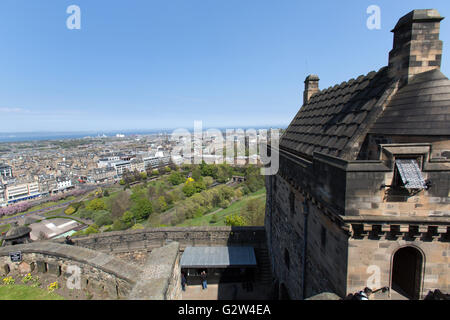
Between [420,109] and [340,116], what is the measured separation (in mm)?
2509

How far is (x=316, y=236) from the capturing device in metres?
6.05

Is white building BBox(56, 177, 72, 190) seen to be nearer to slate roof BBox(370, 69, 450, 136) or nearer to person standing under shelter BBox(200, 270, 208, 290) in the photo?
person standing under shelter BBox(200, 270, 208, 290)

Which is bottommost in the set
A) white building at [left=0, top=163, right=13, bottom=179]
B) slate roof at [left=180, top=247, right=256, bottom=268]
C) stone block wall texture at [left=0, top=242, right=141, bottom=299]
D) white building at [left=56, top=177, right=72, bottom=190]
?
white building at [left=56, top=177, right=72, bottom=190]

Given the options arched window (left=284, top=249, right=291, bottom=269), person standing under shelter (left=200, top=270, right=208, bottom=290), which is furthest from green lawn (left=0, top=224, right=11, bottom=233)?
arched window (left=284, top=249, right=291, bottom=269)

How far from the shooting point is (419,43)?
5617mm

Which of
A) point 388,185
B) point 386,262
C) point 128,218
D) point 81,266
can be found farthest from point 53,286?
point 128,218

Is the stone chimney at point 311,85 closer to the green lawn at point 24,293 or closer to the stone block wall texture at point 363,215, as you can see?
the stone block wall texture at point 363,215

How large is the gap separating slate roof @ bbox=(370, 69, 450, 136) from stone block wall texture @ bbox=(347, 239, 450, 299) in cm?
240

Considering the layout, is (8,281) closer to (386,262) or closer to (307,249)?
(307,249)

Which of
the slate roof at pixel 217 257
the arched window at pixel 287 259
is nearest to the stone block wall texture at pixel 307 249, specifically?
the arched window at pixel 287 259

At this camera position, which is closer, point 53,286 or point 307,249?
point 307,249

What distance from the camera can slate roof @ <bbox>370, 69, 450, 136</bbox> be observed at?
15.7 ft
